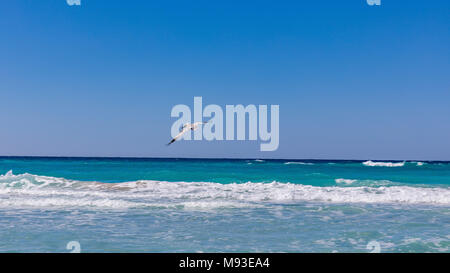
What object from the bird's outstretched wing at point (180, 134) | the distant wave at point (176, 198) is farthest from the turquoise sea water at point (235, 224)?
the bird's outstretched wing at point (180, 134)

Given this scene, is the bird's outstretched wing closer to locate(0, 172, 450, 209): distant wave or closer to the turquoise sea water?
the turquoise sea water

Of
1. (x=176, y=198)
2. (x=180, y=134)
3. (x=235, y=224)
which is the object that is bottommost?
(x=176, y=198)

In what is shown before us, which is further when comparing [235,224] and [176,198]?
[176,198]

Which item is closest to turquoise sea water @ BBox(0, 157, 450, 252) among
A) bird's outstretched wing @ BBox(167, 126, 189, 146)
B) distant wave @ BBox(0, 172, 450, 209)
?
distant wave @ BBox(0, 172, 450, 209)

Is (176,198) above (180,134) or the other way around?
the other way around

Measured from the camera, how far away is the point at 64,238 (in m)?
8.12

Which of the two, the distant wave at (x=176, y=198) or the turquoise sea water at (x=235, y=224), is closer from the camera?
the turquoise sea water at (x=235, y=224)

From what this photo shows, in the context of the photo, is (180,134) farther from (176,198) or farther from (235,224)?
(176,198)

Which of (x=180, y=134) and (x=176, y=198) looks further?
(x=176, y=198)

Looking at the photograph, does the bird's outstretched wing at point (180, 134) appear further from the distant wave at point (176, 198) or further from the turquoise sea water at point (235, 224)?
the distant wave at point (176, 198)

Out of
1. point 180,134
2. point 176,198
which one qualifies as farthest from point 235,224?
point 176,198
